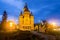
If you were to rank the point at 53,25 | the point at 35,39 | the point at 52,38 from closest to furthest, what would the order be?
the point at 35,39
the point at 52,38
the point at 53,25

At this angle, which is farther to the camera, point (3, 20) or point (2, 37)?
point (3, 20)

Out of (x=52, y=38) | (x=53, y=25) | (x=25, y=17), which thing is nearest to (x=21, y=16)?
(x=25, y=17)

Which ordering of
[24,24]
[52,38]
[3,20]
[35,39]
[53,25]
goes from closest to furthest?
1. [35,39]
2. [52,38]
3. [3,20]
4. [53,25]
5. [24,24]

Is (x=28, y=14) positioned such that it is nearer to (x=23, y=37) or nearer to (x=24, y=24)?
(x=24, y=24)

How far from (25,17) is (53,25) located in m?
21.2

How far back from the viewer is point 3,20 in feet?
182

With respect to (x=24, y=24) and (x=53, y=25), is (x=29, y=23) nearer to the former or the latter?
(x=24, y=24)

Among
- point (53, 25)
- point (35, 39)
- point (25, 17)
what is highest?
point (25, 17)

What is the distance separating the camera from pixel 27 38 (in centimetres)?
2912

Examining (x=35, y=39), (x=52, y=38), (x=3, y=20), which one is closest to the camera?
(x=35, y=39)

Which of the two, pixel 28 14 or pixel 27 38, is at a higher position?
pixel 28 14

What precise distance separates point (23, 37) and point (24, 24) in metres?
50.0

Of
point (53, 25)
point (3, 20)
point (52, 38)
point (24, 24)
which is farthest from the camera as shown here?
point (24, 24)

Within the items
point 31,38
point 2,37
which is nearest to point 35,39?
point 31,38
